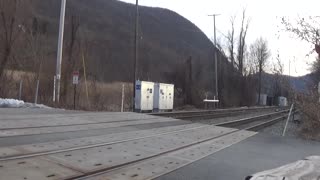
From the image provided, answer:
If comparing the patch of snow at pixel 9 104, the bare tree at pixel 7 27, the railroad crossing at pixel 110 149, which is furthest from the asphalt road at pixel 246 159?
the bare tree at pixel 7 27

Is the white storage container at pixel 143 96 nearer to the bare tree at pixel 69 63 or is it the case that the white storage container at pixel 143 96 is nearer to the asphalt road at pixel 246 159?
the bare tree at pixel 69 63

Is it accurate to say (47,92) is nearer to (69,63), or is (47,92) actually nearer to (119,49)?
(69,63)

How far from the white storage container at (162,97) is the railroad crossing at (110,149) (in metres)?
19.4

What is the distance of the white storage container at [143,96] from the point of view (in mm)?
37531

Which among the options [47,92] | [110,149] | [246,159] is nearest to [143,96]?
[47,92]

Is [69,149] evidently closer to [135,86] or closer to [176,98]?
[135,86]

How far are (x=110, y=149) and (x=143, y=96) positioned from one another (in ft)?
82.9

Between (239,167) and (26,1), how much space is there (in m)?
29.4

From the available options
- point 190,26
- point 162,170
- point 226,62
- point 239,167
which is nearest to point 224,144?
point 239,167

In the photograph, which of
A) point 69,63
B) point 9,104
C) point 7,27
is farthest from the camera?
point 69,63

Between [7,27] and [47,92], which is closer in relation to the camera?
[7,27]

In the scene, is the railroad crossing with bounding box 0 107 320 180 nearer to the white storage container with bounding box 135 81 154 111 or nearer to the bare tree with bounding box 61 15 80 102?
the white storage container with bounding box 135 81 154 111

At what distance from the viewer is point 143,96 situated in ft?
124

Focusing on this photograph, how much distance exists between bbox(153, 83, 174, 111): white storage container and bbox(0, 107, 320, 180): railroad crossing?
63.6 feet
